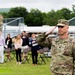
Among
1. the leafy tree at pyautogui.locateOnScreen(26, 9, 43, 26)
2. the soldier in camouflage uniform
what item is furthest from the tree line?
the soldier in camouflage uniform

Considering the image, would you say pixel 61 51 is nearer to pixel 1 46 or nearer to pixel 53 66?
pixel 53 66

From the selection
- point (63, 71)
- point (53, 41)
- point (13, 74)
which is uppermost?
point (53, 41)

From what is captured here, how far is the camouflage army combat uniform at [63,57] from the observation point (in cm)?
648

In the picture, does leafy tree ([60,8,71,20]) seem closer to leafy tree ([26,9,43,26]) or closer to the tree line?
the tree line

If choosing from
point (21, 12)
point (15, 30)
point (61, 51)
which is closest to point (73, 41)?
point (61, 51)

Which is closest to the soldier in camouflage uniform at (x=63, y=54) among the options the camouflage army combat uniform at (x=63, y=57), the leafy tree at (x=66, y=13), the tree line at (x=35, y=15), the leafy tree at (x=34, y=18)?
the camouflage army combat uniform at (x=63, y=57)

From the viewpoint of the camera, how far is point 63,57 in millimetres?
6488

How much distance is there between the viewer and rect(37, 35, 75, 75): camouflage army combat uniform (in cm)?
648

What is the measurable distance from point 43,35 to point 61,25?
1.21ft

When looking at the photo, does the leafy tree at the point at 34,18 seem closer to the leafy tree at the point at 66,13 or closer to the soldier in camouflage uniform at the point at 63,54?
the leafy tree at the point at 66,13

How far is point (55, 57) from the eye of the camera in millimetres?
6516

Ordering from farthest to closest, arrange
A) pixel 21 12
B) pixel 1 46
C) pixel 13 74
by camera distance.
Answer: pixel 21 12, pixel 1 46, pixel 13 74

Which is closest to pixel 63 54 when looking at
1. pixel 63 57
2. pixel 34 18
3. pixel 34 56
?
pixel 63 57

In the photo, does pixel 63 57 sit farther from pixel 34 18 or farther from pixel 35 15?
pixel 35 15
